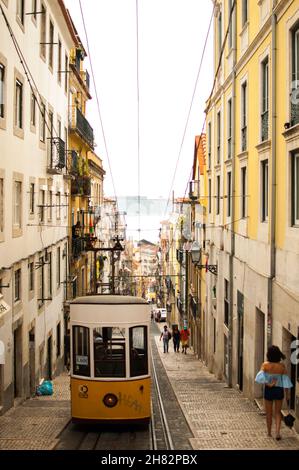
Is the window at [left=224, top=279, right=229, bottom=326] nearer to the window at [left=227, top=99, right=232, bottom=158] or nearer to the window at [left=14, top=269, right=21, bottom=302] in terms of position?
the window at [left=227, top=99, right=232, bottom=158]

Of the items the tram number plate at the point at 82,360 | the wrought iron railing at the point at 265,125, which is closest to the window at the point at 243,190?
the wrought iron railing at the point at 265,125

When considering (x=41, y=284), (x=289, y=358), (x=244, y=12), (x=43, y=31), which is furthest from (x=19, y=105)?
(x=289, y=358)

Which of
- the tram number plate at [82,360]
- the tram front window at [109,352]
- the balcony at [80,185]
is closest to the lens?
the tram front window at [109,352]

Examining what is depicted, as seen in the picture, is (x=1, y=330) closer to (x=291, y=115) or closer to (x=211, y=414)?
(x=211, y=414)

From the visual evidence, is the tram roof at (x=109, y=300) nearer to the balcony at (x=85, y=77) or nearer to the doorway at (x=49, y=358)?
the doorway at (x=49, y=358)

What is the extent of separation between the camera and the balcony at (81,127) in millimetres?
30191

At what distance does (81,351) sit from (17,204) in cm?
633

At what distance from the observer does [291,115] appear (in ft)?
41.7

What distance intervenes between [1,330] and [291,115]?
25.8 feet

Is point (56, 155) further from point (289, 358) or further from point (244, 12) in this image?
point (289, 358)

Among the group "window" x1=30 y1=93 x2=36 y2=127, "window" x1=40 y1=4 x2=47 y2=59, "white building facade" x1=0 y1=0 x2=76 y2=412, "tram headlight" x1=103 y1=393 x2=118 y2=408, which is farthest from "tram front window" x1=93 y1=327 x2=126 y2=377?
"window" x1=40 y1=4 x2=47 y2=59

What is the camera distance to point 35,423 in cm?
1318
